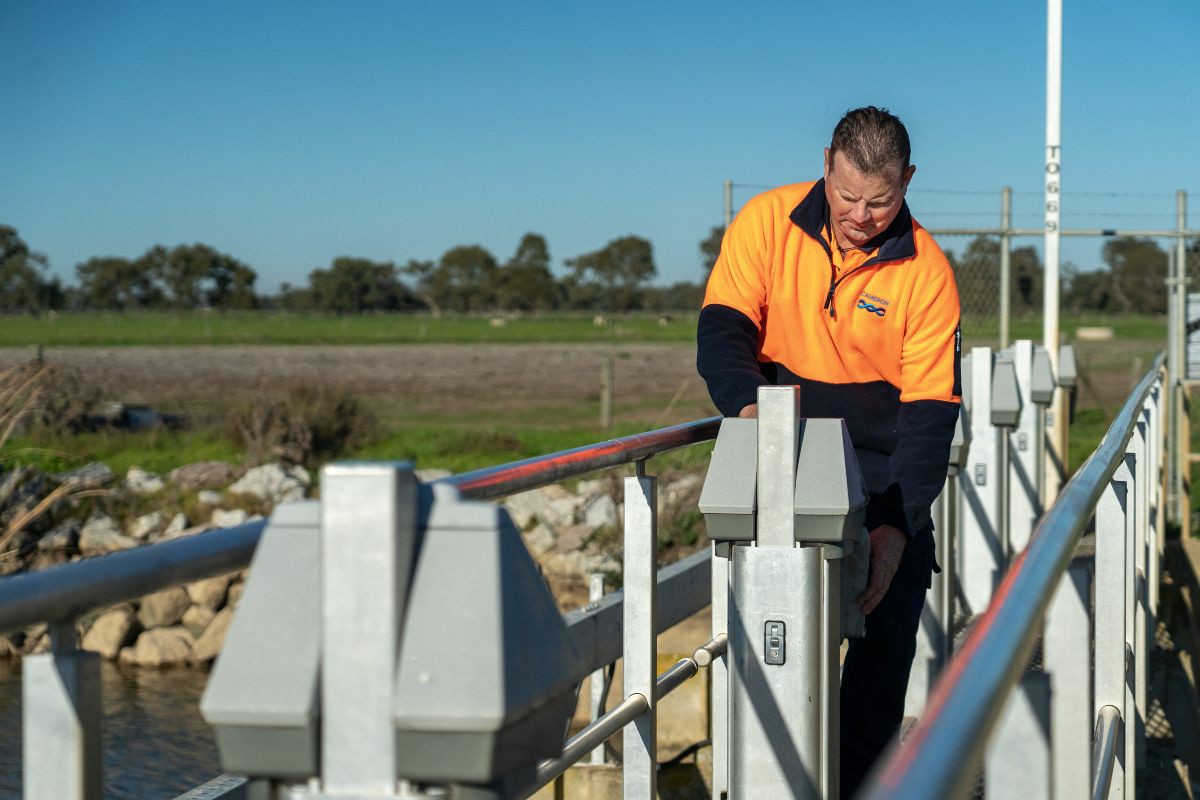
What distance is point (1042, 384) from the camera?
27.2ft

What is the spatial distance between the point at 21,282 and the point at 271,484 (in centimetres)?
10616

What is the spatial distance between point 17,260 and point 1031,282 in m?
105

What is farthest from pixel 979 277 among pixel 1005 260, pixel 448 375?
pixel 448 375

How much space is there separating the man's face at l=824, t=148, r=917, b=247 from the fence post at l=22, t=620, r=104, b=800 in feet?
7.69

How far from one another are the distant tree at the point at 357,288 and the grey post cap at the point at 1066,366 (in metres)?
125

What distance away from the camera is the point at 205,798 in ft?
7.90

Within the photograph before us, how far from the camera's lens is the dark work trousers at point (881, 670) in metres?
3.73

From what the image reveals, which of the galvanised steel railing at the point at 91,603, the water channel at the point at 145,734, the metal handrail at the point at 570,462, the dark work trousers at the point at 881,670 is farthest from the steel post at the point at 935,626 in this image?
the water channel at the point at 145,734

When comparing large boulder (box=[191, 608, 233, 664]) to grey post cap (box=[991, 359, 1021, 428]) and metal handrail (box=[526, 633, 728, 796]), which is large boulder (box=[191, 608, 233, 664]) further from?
metal handrail (box=[526, 633, 728, 796])

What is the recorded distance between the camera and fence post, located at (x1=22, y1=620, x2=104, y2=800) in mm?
1590

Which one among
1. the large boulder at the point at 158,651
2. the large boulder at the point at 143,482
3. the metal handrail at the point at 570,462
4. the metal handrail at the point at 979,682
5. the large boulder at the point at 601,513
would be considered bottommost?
the large boulder at the point at 158,651

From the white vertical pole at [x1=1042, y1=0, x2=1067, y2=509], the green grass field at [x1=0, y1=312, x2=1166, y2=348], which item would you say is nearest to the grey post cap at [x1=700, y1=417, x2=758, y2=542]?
the white vertical pole at [x1=1042, y1=0, x2=1067, y2=509]

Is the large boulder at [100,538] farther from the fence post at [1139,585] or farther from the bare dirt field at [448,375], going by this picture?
the fence post at [1139,585]

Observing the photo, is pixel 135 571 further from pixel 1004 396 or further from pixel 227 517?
pixel 227 517
